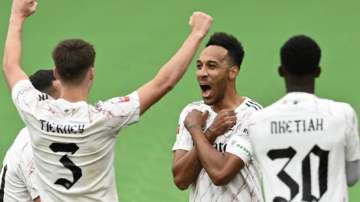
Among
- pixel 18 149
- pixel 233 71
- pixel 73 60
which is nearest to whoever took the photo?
pixel 73 60

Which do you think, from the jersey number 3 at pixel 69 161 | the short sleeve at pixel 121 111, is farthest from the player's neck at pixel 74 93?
the jersey number 3 at pixel 69 161

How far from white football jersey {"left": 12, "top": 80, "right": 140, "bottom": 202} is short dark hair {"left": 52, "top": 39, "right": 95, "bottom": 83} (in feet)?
0.45

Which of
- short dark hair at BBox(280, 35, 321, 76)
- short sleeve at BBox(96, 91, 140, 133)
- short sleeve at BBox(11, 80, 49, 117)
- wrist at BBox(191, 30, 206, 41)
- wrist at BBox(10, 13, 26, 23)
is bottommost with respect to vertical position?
short sleeve at BBox(96, 91, 140, 133)

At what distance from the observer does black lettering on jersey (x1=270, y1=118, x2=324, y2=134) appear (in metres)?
4.31

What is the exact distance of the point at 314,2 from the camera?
8648 mm

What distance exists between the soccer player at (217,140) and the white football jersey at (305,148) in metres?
0.56

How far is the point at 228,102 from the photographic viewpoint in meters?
5.25

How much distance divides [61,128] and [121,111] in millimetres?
276

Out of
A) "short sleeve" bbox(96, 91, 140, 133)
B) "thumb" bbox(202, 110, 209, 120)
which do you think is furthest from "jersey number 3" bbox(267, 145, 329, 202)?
"thumb" bbox(202, 110, 209, 120)

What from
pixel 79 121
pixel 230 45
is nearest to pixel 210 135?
pixel 230 45

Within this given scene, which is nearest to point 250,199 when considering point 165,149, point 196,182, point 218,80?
point 196,182

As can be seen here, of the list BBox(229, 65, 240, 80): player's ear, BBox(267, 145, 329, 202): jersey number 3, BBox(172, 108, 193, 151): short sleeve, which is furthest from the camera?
BBox(229, 65, 240, 80): player's ear

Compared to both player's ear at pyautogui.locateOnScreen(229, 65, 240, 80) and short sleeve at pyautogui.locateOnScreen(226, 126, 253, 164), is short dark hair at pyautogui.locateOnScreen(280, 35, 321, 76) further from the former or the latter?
player's ear at pyautogui.locateOnScreen(229, 65, 240, 80)

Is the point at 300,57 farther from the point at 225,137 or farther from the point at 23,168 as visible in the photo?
the point at 23,168
